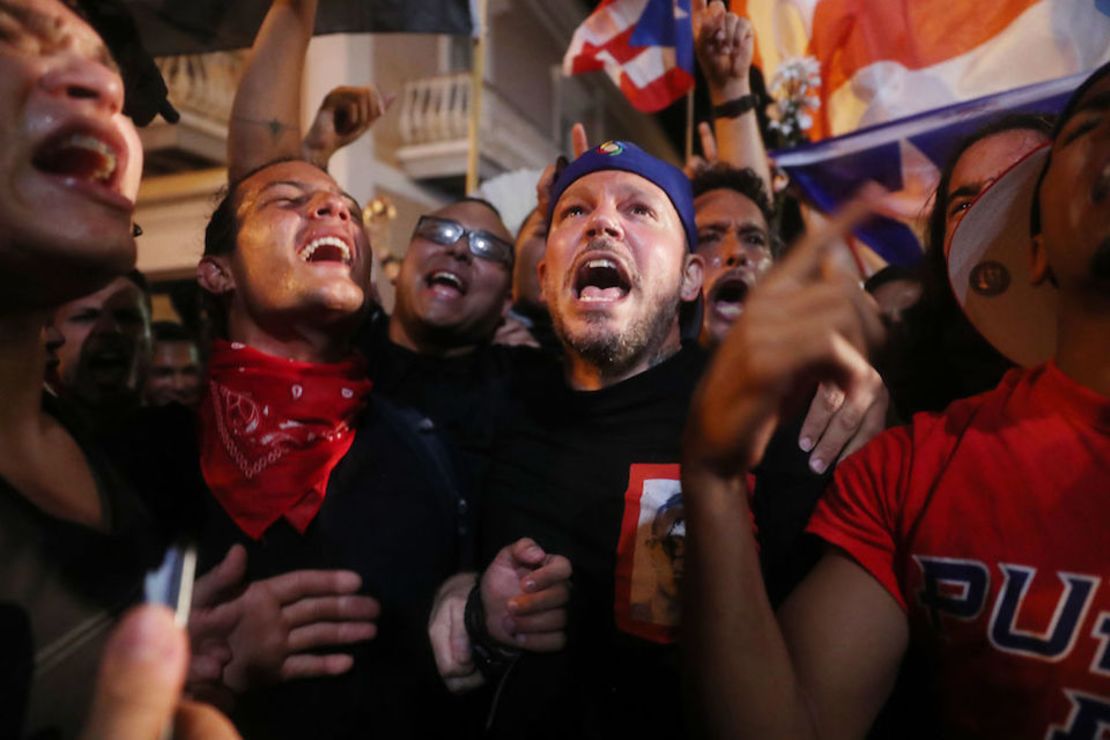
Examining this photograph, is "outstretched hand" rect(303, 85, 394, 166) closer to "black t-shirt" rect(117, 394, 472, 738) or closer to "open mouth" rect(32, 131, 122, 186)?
"black t-shirt" rect(117, 394, 472, 738)

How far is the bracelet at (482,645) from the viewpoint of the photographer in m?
1.79

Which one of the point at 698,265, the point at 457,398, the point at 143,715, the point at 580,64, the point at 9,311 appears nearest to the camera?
the point at 143,715

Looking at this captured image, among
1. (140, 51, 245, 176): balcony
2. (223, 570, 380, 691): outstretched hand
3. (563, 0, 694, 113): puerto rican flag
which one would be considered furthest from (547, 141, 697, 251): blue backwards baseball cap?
(140, 51, 245, 176): balcony

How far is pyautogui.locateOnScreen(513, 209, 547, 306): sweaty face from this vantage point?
3.69 m

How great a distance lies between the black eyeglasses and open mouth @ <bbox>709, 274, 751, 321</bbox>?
95 cm

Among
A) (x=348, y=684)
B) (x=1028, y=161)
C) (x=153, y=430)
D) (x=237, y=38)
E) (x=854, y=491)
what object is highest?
(x=237, y=38)

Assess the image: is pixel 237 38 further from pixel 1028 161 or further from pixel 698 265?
pixel 1028 161

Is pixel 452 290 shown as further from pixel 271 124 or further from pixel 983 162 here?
pixel 983 162

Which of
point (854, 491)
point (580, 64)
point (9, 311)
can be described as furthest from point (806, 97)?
point (9, 311)

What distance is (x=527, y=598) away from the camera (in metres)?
1.71

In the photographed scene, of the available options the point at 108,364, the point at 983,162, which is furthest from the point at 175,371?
the point at 983,162

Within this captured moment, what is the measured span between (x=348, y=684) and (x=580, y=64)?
13.9 ft

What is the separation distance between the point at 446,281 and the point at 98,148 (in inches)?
82.8

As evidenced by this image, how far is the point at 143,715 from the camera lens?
82 centimetres
